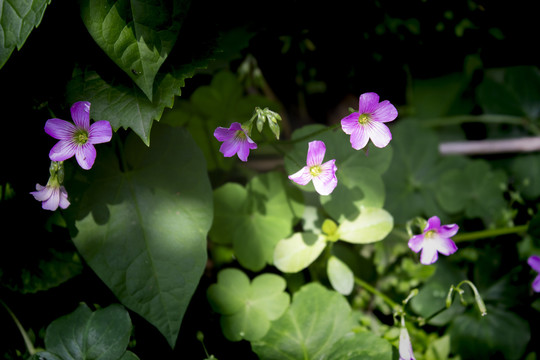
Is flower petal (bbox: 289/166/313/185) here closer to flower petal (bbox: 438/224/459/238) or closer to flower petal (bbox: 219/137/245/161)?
flower petal (bbox: 219/137/245/161)

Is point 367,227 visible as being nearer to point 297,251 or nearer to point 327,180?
point 297,251

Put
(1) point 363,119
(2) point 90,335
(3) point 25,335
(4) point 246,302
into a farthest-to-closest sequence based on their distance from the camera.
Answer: (4) point 246,302, (3) point 25,335, (2) point 90,335, (1) point 363,119

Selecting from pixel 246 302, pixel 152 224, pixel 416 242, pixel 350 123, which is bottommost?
pixel 246 302

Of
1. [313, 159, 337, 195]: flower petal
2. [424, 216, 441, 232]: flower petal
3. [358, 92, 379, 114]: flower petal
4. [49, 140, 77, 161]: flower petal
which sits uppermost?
[49, 140, 77, 161]: flower petal

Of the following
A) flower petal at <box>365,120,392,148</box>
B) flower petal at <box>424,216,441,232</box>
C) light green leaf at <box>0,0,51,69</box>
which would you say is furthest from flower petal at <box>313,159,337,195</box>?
light green leaf at <box>0,0,51,69</box>

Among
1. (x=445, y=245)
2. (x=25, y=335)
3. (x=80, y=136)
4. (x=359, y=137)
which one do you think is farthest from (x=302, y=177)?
(x=25, y=335)
